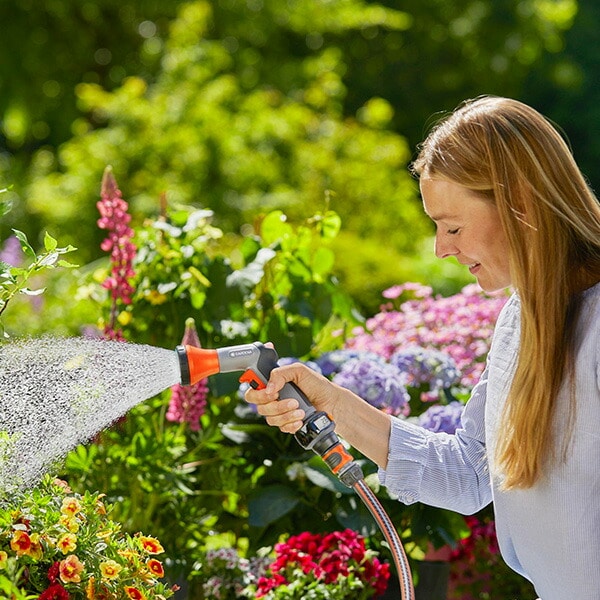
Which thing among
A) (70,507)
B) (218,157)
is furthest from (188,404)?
(218,157)

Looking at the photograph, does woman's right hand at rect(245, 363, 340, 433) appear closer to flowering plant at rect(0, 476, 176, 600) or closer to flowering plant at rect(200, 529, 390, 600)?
flowering plant at rect(0, 476, 176, 600)

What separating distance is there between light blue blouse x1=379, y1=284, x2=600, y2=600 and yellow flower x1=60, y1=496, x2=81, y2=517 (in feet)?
1.77

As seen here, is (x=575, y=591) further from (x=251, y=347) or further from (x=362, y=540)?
(x=362, y=540)

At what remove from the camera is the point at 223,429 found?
276 cm

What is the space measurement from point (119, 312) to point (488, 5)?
8.72 m

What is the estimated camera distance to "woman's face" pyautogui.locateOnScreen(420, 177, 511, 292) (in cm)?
174

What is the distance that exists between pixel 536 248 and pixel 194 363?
0.56m

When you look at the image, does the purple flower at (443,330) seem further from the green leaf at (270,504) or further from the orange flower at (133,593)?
the orange flower at (133,593)

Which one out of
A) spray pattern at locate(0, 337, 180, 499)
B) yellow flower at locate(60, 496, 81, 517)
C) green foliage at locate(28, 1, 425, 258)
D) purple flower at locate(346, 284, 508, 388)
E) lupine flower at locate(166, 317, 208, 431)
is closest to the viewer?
yellow flower at locate(60, 496, 81, 517)

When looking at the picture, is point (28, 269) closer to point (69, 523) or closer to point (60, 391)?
point (60, 391)

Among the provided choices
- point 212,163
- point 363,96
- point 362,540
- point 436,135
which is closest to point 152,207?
point 212,163

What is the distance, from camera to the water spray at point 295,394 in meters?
1.68

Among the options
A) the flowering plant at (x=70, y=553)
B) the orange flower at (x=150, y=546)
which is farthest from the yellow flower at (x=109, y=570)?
the orange flower at (x=150, y=546)

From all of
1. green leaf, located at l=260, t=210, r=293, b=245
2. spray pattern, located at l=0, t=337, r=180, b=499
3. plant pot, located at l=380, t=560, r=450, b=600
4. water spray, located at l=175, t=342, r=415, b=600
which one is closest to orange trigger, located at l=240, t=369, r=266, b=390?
water spray, located at l=175, t=342, r=415, b=600
